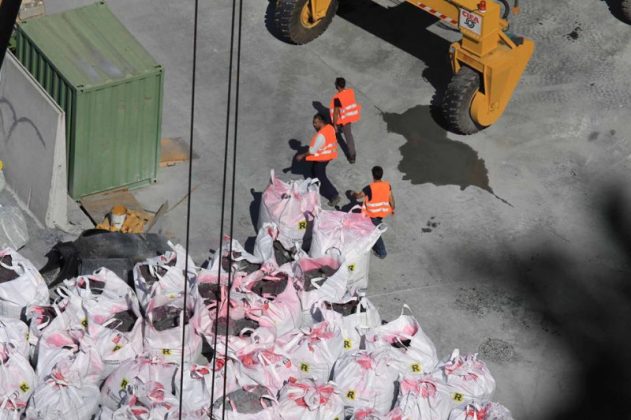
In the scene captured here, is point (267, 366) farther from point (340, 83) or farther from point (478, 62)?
point (478, 62)

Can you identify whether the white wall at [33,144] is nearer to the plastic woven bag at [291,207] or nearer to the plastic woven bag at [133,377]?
the plastic woven bag at [291,207]

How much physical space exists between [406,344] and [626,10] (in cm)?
666

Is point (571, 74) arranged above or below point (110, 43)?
below

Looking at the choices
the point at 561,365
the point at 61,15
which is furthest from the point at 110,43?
the point at 561,365

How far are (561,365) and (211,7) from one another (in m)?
6.64

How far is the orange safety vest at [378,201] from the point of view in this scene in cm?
1367

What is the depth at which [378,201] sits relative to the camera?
1369cm

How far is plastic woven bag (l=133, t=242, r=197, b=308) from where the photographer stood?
41.6 feet

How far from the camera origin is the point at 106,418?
11.4 m

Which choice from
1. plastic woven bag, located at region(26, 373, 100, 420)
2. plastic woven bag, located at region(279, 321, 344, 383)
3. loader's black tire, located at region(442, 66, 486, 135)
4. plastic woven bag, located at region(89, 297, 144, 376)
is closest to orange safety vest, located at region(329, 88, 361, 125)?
loader's black tire, located at region(442, 66, 486, 135)

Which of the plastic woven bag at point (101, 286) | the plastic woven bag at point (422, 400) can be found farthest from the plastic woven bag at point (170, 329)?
the plastic woven bag at point (422, 400)

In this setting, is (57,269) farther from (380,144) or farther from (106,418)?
(380,144)

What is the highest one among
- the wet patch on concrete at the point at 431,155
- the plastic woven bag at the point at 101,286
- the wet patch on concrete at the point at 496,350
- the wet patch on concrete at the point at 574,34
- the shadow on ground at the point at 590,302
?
the plastic woven bag at the point at 101,286

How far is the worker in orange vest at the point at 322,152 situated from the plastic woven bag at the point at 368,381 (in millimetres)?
2811
